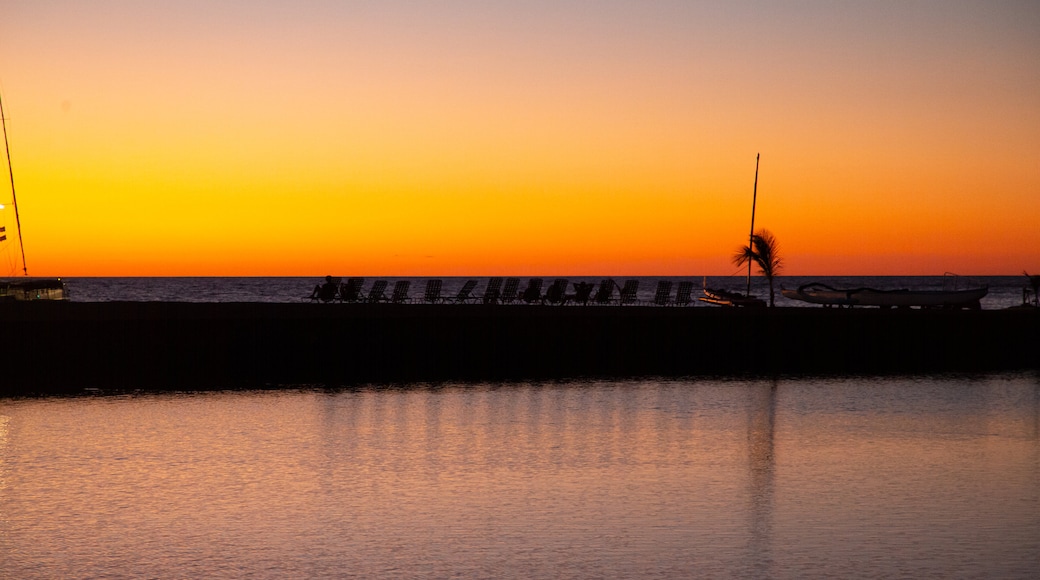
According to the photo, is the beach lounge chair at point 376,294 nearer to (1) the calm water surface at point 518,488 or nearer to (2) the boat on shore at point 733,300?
(2) the boat on shore at point 733,300

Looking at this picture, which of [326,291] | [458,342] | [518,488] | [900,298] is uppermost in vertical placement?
[326,291]

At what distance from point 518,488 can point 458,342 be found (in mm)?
20037

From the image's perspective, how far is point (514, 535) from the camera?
11672 mm

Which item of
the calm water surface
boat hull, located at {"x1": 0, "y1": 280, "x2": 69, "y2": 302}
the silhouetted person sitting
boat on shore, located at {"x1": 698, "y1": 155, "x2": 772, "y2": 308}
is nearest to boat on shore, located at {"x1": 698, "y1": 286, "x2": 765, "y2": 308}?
boat on shore, located at {"x1": 698, "y1": 155, "x2": 772, "y2": 308}

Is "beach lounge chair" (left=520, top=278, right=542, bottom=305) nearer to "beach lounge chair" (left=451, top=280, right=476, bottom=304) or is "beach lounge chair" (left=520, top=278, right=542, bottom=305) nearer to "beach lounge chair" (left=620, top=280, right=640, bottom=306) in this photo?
"beach lounge chair" (left=451, top=280, right=476, bottom=304)

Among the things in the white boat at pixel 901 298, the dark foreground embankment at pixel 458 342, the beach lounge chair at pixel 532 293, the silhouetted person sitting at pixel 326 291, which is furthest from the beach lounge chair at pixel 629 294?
the silhouetted person sitting at pixel 326 291

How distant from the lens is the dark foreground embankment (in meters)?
30.7

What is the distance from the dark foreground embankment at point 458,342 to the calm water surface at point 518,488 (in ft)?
24.8

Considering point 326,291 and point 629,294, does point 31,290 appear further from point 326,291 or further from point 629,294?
point 629,294

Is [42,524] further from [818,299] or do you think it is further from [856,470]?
[818,299]

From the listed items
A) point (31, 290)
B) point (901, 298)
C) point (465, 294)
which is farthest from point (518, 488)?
point (901, 298)

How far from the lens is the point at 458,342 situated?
112 ft

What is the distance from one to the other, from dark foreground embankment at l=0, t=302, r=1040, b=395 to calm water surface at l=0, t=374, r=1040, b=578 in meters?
7.55

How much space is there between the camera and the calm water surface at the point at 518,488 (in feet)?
35.2
